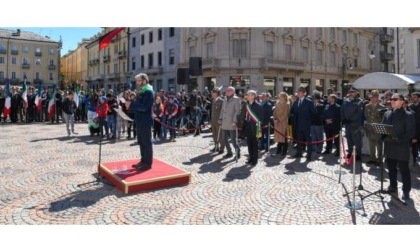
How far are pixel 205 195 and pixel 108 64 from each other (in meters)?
50.8

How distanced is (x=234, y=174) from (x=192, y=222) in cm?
287

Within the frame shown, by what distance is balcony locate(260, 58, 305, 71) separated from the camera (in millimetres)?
29850

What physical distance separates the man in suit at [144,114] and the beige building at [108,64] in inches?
1573

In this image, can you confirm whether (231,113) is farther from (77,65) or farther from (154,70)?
(77,65)

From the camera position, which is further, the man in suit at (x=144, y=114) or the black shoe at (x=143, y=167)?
the black shoe at (x=143, y=167)

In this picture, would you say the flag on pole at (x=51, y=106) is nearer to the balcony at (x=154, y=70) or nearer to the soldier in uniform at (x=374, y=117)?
the soldier in uniform at (x=374, y=117)

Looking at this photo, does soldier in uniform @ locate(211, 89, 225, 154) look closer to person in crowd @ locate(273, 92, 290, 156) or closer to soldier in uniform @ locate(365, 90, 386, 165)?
person in crowd @ locate(273, 92, 290, 156)

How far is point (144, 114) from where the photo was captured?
22.0ft

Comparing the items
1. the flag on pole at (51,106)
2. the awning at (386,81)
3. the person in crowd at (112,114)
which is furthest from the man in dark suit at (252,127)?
the flag on pole at (51,106)

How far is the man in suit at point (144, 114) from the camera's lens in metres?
6.56

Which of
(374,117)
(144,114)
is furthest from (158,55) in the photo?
(144,114)

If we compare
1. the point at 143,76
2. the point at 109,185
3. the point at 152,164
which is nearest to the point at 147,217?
the point at 109,185

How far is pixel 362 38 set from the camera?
135ft

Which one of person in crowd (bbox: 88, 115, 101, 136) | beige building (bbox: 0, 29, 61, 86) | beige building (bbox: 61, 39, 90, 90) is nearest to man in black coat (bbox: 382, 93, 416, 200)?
person in crowd (bbox: 88, 115, 101, 136)
